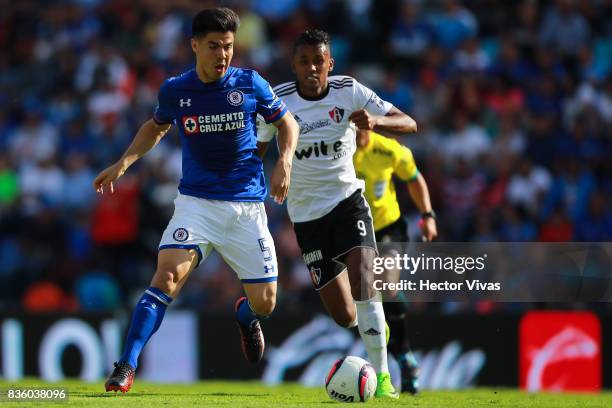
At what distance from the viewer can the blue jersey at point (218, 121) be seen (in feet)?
28.8

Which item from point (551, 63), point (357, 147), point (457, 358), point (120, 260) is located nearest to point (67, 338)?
point (120, 260)

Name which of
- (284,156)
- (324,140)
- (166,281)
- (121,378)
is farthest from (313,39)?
(121,378)

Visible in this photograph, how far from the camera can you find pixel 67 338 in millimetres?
14953

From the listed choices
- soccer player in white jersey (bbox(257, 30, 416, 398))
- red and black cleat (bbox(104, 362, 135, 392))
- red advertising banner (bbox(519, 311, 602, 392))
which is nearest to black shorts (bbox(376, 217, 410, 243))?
soccer player in white jersey (bbox(257, 30, 416, 398))

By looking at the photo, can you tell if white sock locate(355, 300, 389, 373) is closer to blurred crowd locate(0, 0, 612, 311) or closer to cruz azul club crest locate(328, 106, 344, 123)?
cruz azul club crest locate(328, 106, 344, 123)

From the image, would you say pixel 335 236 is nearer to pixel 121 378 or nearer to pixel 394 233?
pixel 394 233

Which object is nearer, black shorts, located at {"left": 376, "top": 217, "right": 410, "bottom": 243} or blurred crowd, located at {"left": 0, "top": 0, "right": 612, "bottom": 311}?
black shorts, located at {"left": 376, "top": 217, "right": 410, "bottom": 243}

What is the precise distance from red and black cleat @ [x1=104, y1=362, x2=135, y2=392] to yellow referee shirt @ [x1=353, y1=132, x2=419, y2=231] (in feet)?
10.4

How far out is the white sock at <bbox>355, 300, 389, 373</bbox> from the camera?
30.7ft

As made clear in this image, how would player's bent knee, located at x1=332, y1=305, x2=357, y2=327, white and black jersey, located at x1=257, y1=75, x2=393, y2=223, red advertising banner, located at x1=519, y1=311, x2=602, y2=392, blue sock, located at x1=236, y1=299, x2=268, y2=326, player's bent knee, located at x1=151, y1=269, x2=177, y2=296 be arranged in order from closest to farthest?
1. player's bent knee, located at x1=151, y1=269, x2=177, y2=296
2. white and black jersey, located at x1=257, y1=75, x2=393, y2=223
3. player's bent knee, located at x1=332, y1=305, x2=357, y2=327
4. blue sock, located at x1=236, y1=299, x2=268, y2=326
5. red advertising banner, located at x1=519, y1=311, x2=602, y2=392

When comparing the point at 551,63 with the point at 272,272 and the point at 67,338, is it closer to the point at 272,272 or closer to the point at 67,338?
Result: the point at 67,338

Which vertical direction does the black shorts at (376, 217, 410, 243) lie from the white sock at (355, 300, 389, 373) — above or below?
above

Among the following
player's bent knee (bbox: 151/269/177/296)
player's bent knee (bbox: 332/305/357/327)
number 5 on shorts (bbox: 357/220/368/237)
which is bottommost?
player's bent knee (bbox: 332/305/357/327)

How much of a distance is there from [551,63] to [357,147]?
302 inches
